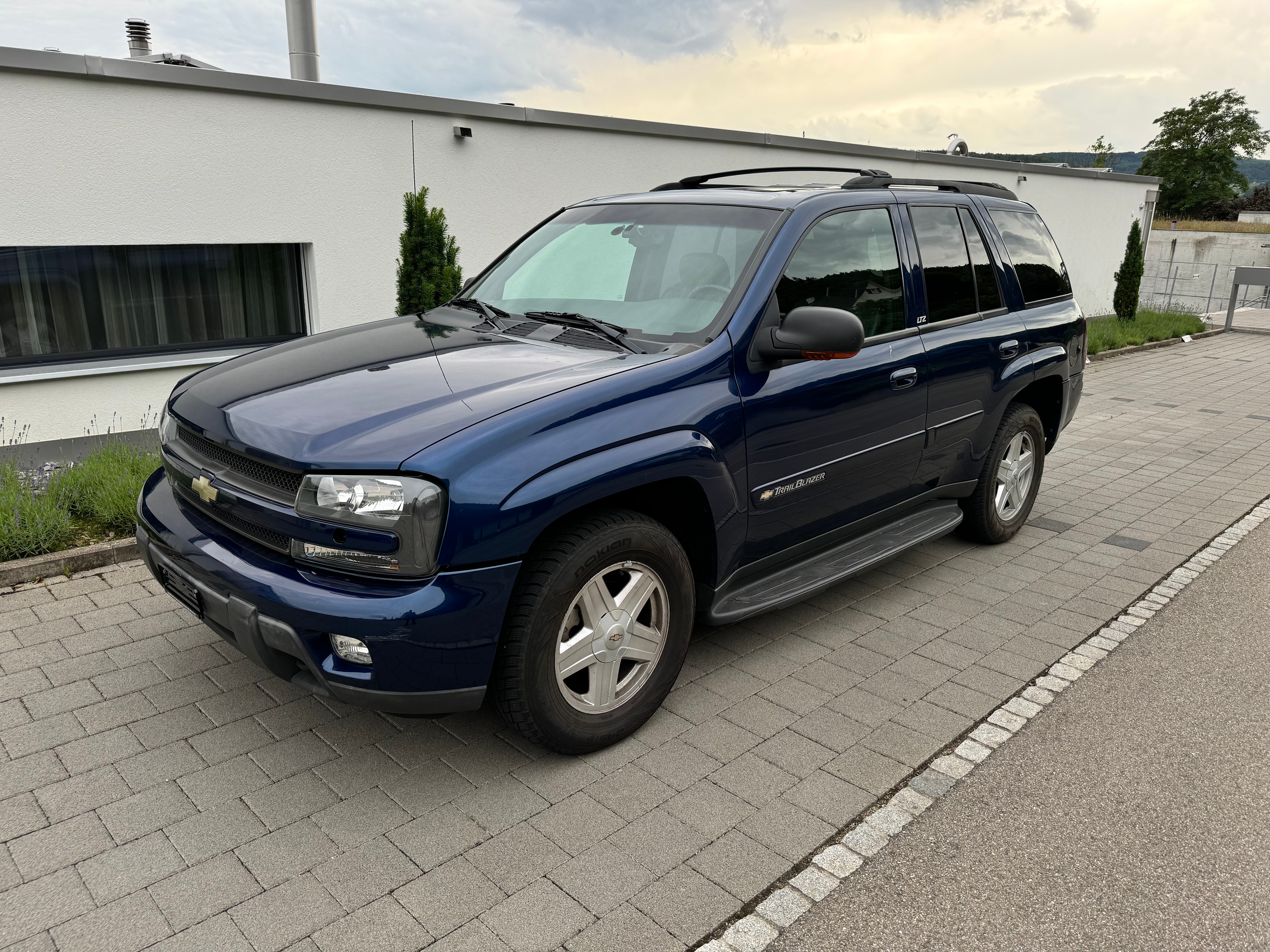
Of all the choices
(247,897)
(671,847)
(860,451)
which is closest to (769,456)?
(860,451)

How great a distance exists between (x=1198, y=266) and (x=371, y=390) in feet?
116

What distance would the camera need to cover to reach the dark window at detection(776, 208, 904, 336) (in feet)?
12.6

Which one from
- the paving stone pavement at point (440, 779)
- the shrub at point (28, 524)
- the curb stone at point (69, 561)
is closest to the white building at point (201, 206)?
the shrub at point (28, 524)

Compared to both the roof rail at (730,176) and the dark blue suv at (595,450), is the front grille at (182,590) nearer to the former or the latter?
the dark blue suv at (595,450)

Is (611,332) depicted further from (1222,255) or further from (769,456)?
(1222,255)

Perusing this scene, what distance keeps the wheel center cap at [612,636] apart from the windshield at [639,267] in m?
1.08

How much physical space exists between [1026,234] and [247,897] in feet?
16.9

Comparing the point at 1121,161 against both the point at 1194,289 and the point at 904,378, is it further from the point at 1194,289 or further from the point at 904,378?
the point at 904,378

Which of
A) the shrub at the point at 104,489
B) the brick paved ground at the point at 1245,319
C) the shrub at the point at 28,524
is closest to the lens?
the shrub at the point at 28,524

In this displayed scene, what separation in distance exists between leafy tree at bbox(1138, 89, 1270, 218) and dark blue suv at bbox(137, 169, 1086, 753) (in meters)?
92.6

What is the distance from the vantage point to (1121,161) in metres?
134

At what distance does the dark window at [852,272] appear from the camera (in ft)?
12.6

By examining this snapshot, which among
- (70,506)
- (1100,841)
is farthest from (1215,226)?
(70,506)

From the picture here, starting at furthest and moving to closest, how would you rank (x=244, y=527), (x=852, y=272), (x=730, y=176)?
(x=730, y=176) → (x=852, y=272) → (x=244, y=527)
